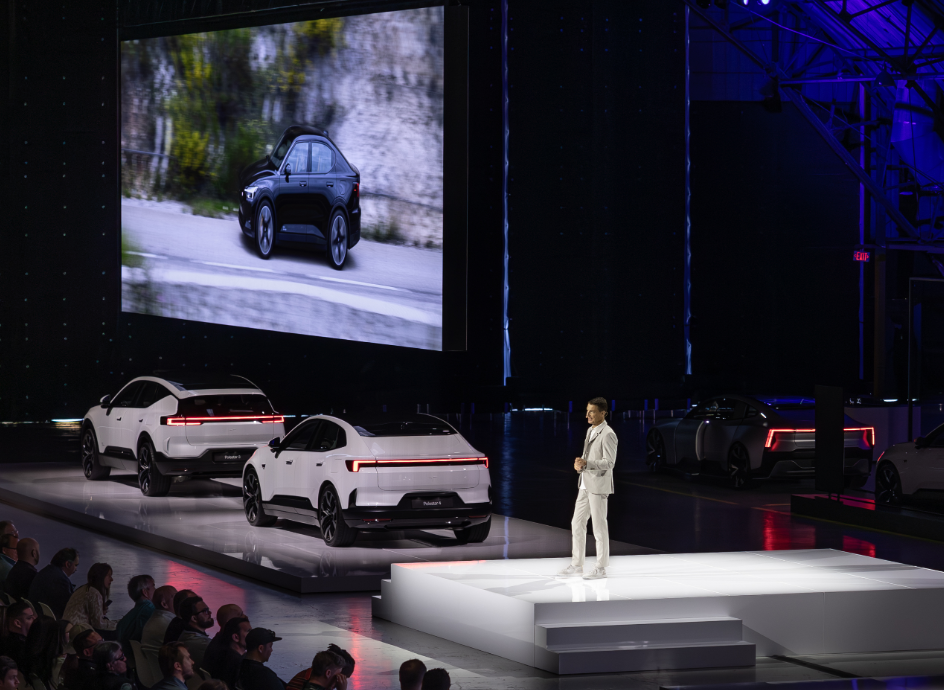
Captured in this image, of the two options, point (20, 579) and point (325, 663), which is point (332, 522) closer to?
point (20, 579)

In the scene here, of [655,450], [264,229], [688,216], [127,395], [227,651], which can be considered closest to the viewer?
[227,651]

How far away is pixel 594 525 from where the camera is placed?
1053 centimetres

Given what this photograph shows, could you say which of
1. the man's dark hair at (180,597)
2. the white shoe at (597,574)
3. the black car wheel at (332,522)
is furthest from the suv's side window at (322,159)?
the man's dark hair at (180,597)

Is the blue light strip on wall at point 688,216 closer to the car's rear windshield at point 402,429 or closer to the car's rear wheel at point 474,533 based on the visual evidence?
the car's rear wheel at point 474,533

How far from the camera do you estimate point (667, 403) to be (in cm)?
3444

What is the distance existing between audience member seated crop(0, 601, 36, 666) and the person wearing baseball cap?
131cm

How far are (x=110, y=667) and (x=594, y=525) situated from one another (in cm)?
520

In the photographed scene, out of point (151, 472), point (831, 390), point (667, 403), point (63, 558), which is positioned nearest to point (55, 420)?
point (151, 472)

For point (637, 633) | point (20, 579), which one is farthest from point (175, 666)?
point (637, 633)

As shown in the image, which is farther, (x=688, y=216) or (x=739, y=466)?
(x=688, y=216)

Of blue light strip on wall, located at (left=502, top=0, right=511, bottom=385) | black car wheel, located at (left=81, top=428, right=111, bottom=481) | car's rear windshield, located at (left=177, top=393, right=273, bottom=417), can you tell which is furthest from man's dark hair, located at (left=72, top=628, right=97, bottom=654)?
blue light strip on wall, located at (left=502, top=0, right=511, bottom=385)

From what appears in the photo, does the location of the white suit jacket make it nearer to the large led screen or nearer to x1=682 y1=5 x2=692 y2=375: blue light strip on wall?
the large led screen

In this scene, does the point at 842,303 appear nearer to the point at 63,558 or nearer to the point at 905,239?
the point at 905,239

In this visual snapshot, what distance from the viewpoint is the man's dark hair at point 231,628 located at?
6605mm
